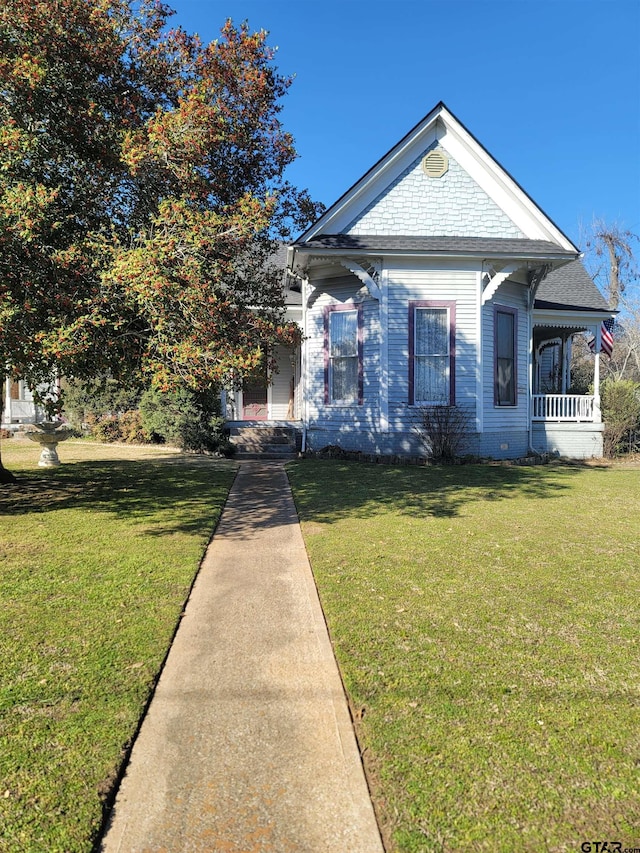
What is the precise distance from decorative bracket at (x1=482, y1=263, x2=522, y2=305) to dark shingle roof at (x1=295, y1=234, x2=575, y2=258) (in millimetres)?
460

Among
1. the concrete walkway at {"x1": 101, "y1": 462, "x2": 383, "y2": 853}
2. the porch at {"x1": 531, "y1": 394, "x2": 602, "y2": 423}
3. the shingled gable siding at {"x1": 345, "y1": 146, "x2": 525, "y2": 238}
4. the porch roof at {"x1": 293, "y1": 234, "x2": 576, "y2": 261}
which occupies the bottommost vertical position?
the concrete walkway at {"x1": 101, "y1": 462, "x2": 383, "y2": 853}

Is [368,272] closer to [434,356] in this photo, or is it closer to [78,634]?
[434,356]

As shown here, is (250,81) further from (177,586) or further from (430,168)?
(177,586)

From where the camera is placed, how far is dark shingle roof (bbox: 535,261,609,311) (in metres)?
17.3

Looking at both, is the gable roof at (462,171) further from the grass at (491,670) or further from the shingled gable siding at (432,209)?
the grass at (491,670)

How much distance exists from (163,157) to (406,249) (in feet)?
23.3

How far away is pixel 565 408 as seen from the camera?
1588 cm

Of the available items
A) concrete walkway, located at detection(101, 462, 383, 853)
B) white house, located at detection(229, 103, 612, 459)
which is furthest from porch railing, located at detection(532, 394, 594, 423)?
concrete walkway, located at detection(101, 462, 383, 853)

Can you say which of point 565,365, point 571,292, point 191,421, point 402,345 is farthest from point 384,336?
point 565,365

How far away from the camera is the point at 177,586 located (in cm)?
488

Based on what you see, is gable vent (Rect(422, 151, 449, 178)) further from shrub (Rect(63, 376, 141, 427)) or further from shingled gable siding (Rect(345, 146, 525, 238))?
shrub (Rect(63, 376, 141, 427))

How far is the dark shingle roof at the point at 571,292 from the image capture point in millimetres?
17328


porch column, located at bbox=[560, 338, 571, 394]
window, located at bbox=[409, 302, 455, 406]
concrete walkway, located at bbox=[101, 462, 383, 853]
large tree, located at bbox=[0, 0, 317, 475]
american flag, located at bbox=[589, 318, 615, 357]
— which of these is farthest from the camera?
porch column, located at bbox=[560, 338, 571, 394]

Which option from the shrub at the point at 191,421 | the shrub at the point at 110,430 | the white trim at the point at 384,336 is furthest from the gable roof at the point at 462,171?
the shrub at the point at 110,430
